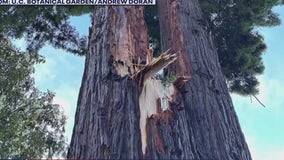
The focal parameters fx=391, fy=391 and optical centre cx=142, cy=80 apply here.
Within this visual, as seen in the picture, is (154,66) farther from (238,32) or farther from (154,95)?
(238,32)

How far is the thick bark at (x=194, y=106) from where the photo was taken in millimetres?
2438

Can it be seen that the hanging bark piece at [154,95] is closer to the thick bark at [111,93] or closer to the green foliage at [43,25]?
the thick bark at [111,93]

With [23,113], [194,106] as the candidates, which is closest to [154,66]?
[194,106]

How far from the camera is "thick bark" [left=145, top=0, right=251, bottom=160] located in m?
2.44

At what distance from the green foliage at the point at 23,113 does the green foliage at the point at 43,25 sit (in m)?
0.94

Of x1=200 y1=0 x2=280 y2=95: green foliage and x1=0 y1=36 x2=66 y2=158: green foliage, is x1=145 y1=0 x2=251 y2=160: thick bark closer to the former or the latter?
x1=200 y1=0 x2=280 y2=95: green foliage

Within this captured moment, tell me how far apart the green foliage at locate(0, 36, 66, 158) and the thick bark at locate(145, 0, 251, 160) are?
183 inches

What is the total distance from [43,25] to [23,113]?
2.17m

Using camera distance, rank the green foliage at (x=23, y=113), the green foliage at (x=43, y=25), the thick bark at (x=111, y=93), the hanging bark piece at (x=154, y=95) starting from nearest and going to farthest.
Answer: the thick bark at (x=111, y=93)
the hanging bark piece at (x=154, y=95)
the green foliage at (x=43, y=25)
the green foliage at (x=23, y=113)

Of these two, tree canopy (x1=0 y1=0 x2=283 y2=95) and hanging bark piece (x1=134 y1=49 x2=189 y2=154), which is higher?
tree canopy (x1=0 y1=0 x2=283 y2=95)

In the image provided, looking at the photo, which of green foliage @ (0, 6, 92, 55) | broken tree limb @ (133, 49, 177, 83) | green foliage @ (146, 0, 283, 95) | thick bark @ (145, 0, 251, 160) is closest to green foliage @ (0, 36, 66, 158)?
green foliage @ (0, 6, 92, 55)

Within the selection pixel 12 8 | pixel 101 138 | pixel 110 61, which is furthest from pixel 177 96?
pixel 12 8

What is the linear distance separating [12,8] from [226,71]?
12.1 feet

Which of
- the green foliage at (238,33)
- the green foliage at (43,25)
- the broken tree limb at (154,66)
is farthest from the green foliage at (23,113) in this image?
the broken tree limb at (154,66)
